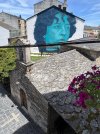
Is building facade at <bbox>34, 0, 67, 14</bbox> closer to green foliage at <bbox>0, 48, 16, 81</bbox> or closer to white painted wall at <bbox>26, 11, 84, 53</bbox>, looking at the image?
white painted wall at <bbox>26, 11, 84, 53</bbox>

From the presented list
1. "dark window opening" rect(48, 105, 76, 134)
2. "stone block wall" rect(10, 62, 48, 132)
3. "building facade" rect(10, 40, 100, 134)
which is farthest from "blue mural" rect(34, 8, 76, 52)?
"dark window opening" rect(48, 105, 76, 134)

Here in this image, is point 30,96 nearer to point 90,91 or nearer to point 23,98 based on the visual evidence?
point 23,98

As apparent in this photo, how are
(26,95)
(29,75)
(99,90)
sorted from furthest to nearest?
(26,95), (29,75), (99,90)

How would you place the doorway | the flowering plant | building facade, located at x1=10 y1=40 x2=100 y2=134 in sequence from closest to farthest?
the flowering plant < building facade, located at x1=10 y1=40 x2=100 y2=134 < the doorway

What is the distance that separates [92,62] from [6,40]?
63.0 ft

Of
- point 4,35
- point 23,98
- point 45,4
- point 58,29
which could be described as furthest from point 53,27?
point 23,98

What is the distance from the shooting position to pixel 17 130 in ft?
46.4

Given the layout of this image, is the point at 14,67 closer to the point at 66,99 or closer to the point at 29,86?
the point at 29,86

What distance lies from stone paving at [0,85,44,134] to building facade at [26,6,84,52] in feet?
48.4

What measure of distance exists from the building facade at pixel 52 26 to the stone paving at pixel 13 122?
1475cm

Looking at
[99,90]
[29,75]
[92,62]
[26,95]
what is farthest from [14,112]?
[99,90]

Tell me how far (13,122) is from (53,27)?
19254mm

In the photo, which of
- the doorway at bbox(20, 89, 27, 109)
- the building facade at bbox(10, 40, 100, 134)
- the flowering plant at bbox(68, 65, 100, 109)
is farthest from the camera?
the doorway at bbox(20, 89, 27, 109)

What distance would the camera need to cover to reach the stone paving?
46.2 feet
